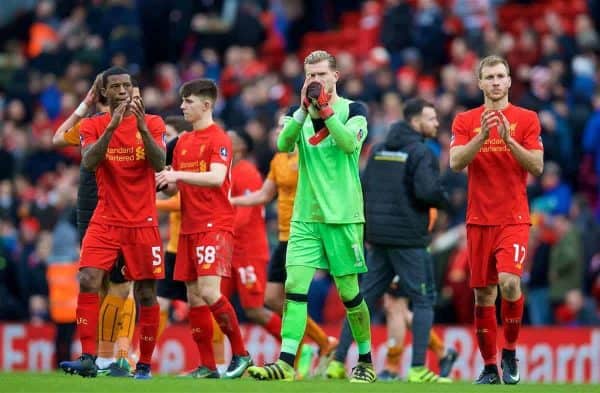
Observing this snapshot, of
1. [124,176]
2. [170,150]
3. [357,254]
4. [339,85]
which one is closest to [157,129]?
A: [124,176]

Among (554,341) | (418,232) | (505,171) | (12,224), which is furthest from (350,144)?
(12,224)

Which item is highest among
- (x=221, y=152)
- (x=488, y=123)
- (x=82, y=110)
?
(x=82, y=110)

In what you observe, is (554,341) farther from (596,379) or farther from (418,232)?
(418,232)

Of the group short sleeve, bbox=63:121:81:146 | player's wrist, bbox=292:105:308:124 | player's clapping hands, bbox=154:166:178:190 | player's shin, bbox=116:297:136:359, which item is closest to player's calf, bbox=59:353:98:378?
player's shin, bbox=116:297:136:359

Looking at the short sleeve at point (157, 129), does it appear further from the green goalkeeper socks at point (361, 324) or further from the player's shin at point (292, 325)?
the green goalkeeper socks at point (361, 324)

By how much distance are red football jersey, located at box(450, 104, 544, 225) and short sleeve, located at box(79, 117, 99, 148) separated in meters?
2.98

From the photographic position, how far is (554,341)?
20.0 metres

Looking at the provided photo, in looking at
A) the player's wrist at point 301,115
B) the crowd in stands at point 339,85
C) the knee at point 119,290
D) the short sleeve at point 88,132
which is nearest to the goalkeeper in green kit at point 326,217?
the player's wrist at point 301,115

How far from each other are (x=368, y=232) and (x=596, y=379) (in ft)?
16.1

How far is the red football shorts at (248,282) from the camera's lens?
16.6 metres

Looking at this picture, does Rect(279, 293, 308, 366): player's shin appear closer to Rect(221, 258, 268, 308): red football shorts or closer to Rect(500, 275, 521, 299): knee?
Rect(500, 275, 521, 299): knee

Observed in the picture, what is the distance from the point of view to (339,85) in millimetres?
25312

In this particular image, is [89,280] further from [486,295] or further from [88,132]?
[486,295]

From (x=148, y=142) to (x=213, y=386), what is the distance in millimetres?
2146
